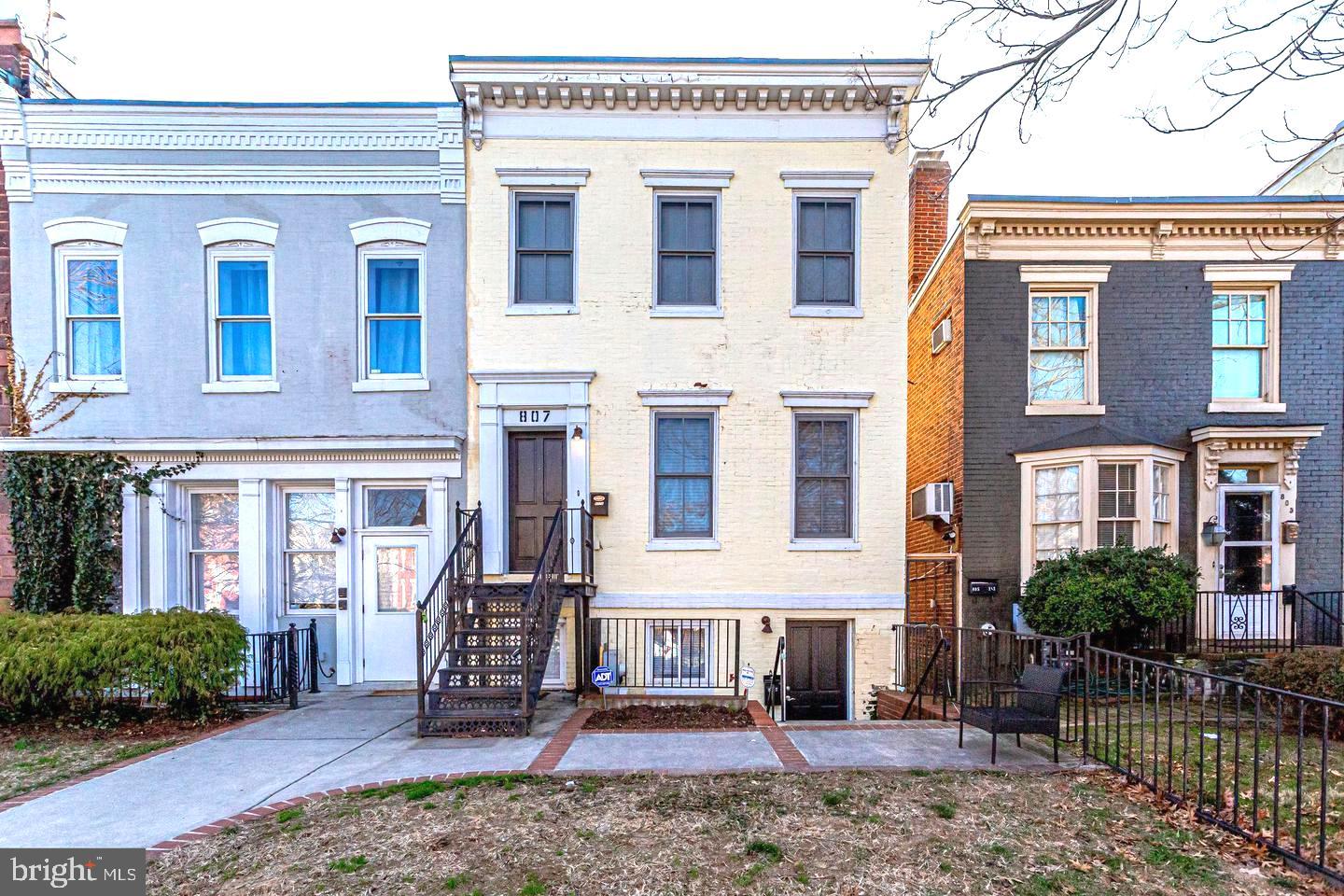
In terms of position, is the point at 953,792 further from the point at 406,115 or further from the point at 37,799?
the point at 406,115

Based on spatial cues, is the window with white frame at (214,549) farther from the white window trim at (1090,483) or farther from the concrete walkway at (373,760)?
the white window trim at (1090,483)

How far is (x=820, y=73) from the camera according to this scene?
355 inches

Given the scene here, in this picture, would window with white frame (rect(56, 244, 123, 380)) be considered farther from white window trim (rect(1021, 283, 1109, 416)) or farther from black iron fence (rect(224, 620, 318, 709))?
white window trim (rect(1021, 283, 1109, 416))

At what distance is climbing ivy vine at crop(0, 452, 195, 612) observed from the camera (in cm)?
857

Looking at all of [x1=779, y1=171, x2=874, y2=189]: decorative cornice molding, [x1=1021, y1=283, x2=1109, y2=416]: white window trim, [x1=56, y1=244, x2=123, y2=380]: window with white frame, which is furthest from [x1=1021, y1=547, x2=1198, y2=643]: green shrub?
[x1=56, y1=244, x2=123, y2=380]: window with white frame

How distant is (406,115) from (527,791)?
876 cm

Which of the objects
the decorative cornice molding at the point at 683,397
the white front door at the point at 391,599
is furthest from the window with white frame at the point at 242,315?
the decorative cornice molding at the point at 683,397

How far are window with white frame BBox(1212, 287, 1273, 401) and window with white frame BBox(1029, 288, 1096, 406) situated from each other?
2.08 m

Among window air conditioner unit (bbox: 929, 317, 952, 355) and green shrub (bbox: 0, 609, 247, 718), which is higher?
window air conditioner unit (bbox: 929, 317, 952, 355)

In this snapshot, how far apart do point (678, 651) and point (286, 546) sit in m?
5.87

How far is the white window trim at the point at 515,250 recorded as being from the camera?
9266 millimetres

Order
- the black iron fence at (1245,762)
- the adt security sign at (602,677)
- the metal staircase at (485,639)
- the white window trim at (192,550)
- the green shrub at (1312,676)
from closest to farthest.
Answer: the black iron fence at (1245,762), the green shrub at (1312,676), the metal staircase at (485,639), the adt security sign at (602,677), the white window trim at (192,550)

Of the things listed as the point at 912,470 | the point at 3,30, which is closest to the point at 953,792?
the point at 912,470

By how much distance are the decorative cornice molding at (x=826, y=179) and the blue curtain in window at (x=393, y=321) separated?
5532 millimetres
